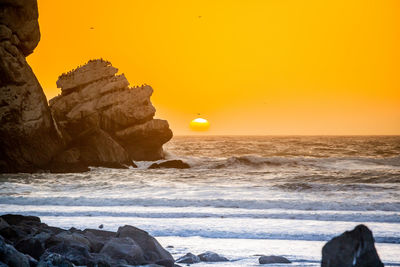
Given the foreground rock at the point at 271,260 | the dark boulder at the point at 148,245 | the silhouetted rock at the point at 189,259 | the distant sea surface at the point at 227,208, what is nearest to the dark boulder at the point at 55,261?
the dark boulder at the point at 148,245

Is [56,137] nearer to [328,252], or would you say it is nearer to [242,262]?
[242,262]

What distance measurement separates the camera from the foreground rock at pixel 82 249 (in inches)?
303

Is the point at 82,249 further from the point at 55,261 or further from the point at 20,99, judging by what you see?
the point at 20,99

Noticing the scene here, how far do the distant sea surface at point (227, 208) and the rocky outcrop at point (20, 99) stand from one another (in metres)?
2.50

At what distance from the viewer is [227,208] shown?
18.3m

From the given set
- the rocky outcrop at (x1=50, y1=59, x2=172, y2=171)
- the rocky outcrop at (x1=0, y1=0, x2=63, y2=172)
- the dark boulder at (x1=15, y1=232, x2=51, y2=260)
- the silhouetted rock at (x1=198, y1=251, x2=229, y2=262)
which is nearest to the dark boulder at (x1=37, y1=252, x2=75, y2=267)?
the dark boulder at (x1=15, y1=232, x2=51, y2=260)

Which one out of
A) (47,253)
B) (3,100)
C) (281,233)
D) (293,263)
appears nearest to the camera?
(47,253)

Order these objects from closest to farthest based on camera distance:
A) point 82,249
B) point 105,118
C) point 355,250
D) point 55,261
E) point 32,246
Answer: point 355,250 < point 55,261 < point 82,249 < point 32,246 < point 105,118

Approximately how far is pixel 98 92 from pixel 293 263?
122 ft

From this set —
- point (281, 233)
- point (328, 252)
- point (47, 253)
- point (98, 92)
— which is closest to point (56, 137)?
point (98, 92)

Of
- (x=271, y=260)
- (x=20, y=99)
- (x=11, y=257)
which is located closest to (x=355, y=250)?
(x=271, y=260)

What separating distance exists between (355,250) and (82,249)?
481cm

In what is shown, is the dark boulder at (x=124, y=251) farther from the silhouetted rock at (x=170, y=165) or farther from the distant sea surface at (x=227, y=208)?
the silhouetted rock at (x=170, y=165)

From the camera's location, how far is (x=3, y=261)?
7.07 meters
